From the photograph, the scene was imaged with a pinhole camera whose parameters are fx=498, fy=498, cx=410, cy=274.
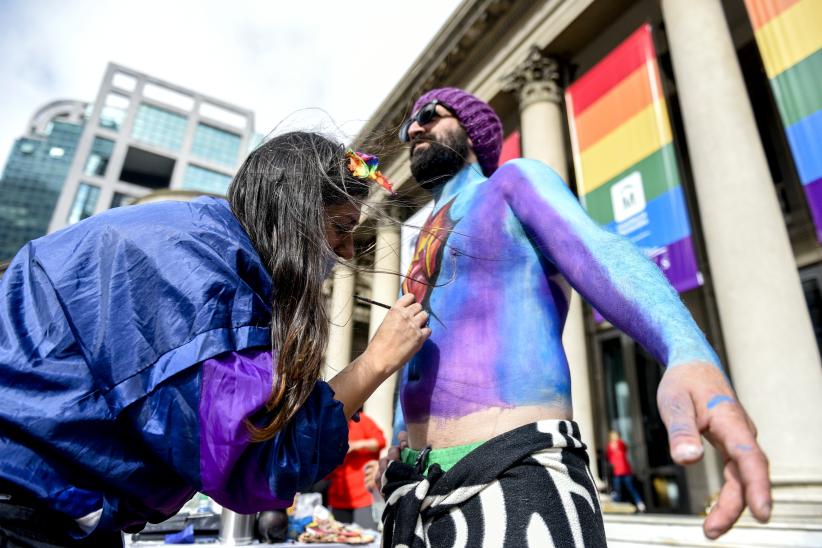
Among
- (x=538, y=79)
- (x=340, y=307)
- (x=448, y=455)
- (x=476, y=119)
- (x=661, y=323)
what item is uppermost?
(x=538, y=79)

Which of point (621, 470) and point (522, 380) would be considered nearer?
point (522, 380)

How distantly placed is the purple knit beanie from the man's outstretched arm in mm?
577

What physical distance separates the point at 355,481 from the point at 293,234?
5151mm

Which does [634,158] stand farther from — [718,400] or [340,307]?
[718,400]

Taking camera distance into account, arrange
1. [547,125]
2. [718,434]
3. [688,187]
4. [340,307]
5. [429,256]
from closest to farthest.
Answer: [718,434], [429,256], [340,307], [547,125], [688,187]

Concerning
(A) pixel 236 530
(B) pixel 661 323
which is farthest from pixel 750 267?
(A) pixel 236 530

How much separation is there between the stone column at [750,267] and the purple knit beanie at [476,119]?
4.42 meters

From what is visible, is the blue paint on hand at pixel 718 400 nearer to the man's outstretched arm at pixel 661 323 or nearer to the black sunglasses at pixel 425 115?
the man's outstretched arm at pixel 661 323

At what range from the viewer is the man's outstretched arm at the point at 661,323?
0.68 meters

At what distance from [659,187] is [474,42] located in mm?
6488

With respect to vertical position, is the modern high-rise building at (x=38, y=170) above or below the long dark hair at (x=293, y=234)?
above

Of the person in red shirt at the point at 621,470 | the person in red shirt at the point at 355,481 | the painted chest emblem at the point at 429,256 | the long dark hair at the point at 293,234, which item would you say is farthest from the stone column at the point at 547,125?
the long dark hair at the point at 293,234

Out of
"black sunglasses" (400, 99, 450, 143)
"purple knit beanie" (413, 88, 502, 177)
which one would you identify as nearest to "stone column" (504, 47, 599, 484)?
"purple knit beanie" (413, 88, 502, 177)

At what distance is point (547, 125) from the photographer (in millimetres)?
9078
